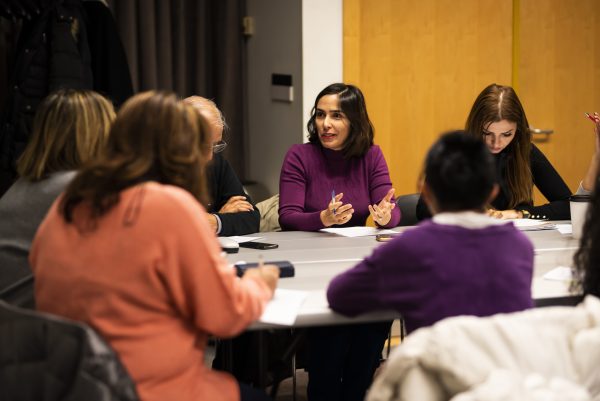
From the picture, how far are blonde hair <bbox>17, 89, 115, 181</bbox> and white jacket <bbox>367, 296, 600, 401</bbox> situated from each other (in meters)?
1.04

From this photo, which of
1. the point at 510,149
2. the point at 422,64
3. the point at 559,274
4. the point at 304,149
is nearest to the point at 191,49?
the point at 422,64

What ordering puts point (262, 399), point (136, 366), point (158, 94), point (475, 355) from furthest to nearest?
point (262, 399) → point (158, 94) → point (136, 366) → point (475, 355)

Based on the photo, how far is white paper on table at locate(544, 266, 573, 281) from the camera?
7.20 ft

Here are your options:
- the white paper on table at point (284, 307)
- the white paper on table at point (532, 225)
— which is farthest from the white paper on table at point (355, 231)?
the white paper on table at point (284, 307)

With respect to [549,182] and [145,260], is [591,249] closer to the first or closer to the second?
[145,260]

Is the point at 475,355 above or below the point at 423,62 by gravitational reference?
below

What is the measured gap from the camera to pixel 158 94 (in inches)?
67.6

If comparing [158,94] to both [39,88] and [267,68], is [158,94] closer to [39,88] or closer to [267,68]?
[39,88]

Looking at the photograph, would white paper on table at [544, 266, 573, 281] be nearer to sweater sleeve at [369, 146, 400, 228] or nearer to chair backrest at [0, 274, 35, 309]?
sweater sleeve at [369, 146, 400, 228]

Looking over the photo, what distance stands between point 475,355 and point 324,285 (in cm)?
77

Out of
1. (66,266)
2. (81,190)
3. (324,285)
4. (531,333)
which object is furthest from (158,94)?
(531,333)

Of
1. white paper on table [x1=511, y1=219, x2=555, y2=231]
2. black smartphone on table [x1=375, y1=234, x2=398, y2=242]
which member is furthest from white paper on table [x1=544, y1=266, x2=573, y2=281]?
white paper on table [x1=511, y1=219, x2=555, y2=231]

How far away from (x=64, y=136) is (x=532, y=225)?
5.94ft

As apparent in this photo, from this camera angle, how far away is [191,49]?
15.6 feet
